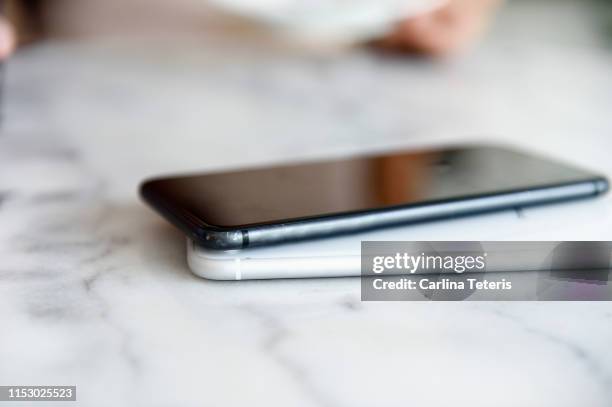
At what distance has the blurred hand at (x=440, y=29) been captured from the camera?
1182 mm

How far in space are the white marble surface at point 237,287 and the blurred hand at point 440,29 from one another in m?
0.23

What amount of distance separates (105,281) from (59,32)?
110 centimetres

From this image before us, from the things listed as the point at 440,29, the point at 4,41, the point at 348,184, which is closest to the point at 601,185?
the point at 348,184

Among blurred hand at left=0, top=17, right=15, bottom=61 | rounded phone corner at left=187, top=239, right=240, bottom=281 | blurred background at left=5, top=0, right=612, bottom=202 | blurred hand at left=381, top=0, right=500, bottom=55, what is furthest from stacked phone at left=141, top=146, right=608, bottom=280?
blurred hand at left=381, top=0, right=500, bottom=55

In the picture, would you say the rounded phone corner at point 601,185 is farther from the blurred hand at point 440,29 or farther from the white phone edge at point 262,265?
the blurred hand at point 440,29

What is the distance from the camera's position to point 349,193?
49 centimetres

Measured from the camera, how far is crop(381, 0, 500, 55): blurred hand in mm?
1182

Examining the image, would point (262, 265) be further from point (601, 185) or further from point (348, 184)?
point (601, 185)

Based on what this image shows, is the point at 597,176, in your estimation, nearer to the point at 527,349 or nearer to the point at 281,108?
the point at 527,349

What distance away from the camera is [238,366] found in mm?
358

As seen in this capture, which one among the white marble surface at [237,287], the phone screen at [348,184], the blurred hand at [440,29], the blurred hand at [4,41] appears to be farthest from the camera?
the blurred hand at [440,29]

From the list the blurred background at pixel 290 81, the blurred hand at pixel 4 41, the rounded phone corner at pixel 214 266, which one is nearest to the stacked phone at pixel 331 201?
the rounded phone corner at pixel 214 266

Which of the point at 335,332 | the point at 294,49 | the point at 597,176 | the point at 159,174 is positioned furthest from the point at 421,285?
the point at 294,49

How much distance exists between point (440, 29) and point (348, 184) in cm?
74
